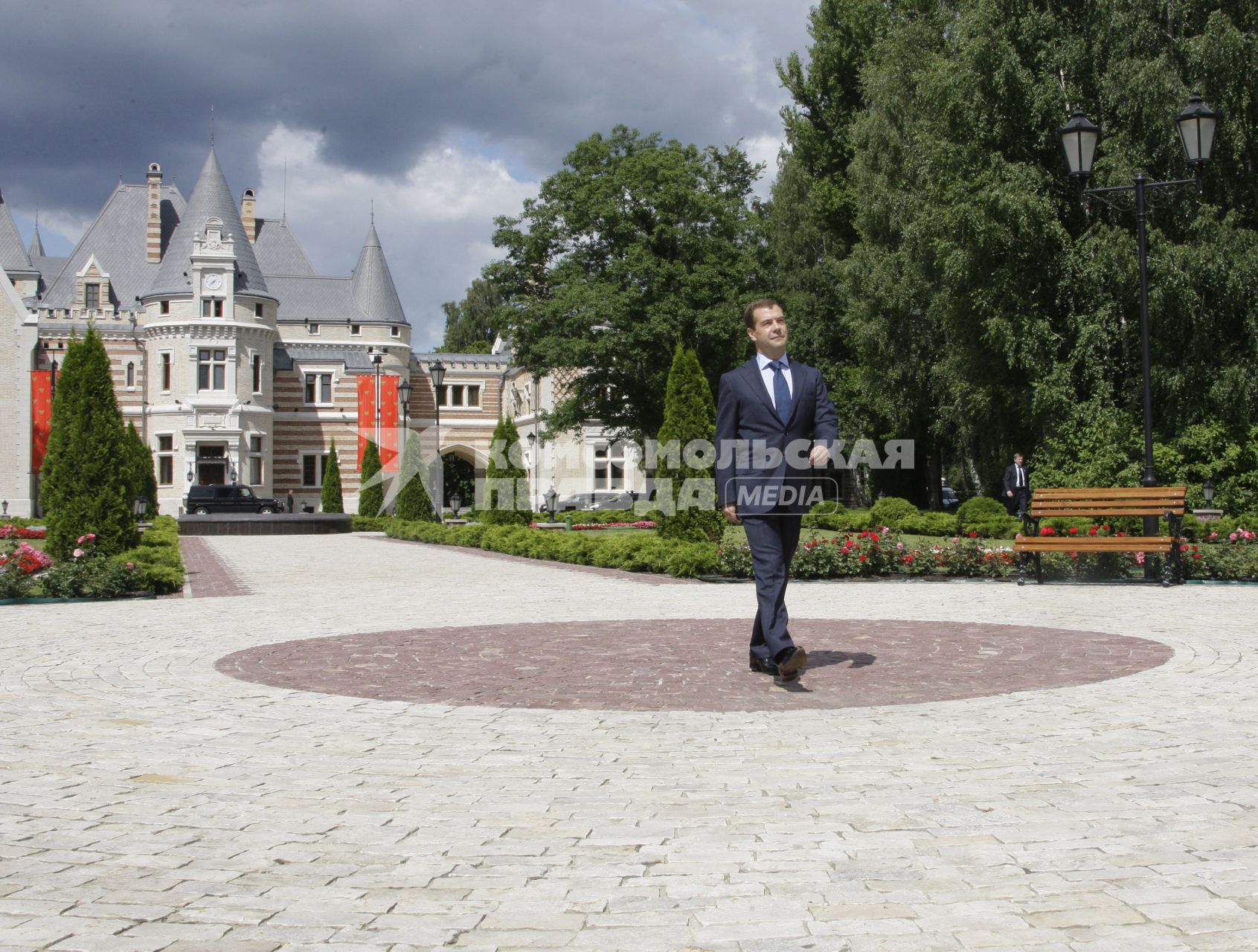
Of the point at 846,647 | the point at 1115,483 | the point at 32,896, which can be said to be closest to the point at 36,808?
the point at 32,896

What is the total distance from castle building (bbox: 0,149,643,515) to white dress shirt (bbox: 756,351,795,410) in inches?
1669

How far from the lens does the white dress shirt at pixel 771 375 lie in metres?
6.83

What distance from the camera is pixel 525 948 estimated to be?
279cm

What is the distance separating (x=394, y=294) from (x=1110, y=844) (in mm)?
63994

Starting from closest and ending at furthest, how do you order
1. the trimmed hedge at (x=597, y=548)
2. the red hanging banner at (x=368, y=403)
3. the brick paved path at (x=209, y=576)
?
the brick paved path at (x=209, y=576)
the trimmed hedge at (x=597, y=548)
the red hanging banner at (x=368, y=403)

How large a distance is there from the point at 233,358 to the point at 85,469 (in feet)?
138

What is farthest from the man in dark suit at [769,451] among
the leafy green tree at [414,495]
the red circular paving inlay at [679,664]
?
the leafy green tree at [414,495]

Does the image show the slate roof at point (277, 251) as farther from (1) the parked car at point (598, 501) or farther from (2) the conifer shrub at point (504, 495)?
(2) the conifer shrub at point (504, 495)

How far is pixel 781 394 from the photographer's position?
269 inches

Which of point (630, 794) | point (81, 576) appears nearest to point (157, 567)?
point (81, 576)

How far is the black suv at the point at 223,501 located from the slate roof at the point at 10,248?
22.8 m

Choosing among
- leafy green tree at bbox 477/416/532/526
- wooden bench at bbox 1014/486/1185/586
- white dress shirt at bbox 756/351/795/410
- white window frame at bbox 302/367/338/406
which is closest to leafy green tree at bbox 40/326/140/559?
white dress shirt at bbox 756/351/795/410

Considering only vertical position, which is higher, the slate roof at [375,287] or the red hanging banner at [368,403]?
the slate roof at [375,287]

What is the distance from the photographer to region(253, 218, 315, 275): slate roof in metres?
64.9
